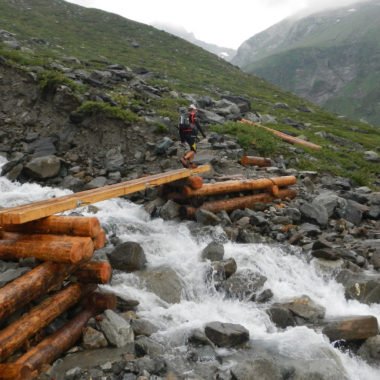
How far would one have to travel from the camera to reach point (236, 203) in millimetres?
12547

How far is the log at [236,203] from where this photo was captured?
38.7 feet

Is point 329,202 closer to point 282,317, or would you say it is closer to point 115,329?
point 282,317

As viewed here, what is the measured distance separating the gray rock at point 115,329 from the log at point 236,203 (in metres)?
5.79

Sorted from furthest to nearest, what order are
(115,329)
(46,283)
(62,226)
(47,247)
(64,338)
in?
(62,226)
(47,247)
(115,329)
(46,283)
(64,338)

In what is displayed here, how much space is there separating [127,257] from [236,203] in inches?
206

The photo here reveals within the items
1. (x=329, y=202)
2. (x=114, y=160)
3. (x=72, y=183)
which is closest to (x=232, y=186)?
(x=329, y=202)

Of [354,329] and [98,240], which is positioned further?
[98,240]

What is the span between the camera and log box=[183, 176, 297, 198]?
39.1 feet

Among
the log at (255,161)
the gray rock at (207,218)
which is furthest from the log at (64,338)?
the log at (255,161)

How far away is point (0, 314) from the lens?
16.1 ft

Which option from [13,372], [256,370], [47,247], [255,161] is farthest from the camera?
[255,161]

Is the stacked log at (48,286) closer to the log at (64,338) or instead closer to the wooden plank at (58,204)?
the log at (64,338)

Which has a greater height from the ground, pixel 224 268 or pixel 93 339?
pixel 224 268

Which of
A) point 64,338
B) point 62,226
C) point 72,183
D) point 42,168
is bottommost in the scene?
point 72,183
